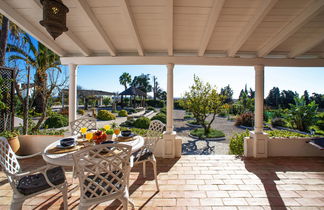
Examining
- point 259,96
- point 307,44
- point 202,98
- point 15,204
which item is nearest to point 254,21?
point 307,44

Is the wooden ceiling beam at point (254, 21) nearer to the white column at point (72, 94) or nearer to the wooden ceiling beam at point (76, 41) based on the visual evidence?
the wooden ceiling beam at point (76, 41)

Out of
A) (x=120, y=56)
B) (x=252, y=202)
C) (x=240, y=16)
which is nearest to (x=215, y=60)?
(x=240, y=16)

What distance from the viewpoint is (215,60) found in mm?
3715

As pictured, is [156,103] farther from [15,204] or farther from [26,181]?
[15,204]

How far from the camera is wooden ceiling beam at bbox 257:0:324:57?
2.14 meters

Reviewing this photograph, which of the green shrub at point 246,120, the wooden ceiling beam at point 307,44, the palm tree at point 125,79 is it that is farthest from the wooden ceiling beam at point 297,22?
the palm tree at point 125,79

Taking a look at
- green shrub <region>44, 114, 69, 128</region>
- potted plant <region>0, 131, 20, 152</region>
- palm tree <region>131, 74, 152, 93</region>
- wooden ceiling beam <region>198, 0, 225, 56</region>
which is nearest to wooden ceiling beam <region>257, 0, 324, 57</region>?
wooden ceiling beam <region>198, 0, 225, 56</region>

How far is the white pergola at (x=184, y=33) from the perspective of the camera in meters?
2.28

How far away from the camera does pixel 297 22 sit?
243cm

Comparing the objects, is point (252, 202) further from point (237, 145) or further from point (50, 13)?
point (50, 13)

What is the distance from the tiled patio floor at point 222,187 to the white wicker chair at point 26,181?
591 mm

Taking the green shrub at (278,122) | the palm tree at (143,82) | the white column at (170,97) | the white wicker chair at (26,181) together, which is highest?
the palm tree at (143,82)

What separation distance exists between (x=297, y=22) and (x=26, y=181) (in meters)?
4.66

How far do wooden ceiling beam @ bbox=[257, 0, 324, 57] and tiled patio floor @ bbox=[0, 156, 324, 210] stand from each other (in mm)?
2803
